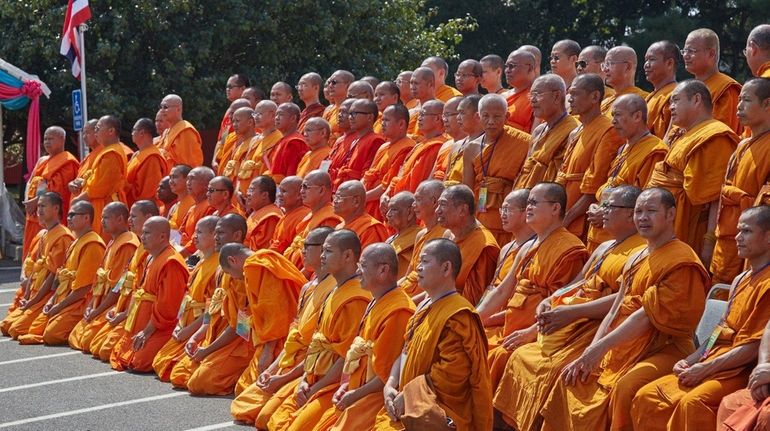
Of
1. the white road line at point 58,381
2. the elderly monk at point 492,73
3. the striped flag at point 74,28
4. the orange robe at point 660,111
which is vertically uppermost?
the striped flag at point 74,28

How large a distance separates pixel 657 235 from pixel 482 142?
7.77ft

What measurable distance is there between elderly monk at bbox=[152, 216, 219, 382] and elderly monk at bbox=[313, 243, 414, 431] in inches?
101

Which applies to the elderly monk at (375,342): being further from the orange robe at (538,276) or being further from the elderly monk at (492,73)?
the elderly monk at (492,73)

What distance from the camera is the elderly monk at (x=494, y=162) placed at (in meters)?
8.27

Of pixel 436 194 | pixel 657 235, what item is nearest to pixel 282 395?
pixel 436 194

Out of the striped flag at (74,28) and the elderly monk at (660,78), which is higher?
the striped flag at (74,28)

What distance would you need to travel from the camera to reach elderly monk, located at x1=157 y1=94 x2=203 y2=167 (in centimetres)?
1237

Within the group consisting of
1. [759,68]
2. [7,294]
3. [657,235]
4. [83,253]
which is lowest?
[7,294]

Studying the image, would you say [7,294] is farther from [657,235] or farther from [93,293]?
[657,235]

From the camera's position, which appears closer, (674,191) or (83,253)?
(674,191)

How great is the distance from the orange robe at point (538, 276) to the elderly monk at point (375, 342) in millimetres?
582

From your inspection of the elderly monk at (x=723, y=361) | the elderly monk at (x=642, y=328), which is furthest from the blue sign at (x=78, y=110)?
the elderly monk at (x=723, y=361)

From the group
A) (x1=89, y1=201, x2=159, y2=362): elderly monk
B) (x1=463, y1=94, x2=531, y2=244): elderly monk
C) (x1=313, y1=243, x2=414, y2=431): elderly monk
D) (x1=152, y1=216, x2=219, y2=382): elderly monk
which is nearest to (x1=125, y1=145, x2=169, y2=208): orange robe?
(x1=89, y1=201, x2=159, y2=362): elderly monk

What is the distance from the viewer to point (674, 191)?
701cm
